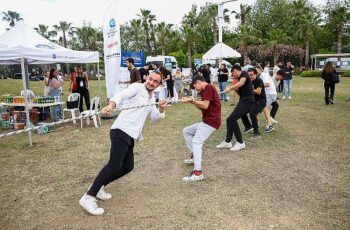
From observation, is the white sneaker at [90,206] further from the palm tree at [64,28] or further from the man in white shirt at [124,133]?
the palm tree at [64,28]

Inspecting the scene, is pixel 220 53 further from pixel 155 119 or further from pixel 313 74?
pixel 313 74

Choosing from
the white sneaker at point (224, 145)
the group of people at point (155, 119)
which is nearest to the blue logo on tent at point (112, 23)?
the group of people at point (155, 119)

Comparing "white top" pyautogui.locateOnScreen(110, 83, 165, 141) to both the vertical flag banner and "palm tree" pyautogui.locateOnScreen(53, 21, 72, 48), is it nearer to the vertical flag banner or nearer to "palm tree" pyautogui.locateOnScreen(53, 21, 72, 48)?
the vertical flag banner

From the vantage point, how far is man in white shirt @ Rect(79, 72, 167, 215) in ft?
12.5

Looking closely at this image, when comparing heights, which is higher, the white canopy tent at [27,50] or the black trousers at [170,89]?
the white canopy tent at [27,50]

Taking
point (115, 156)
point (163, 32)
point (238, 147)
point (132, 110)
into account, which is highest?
point (163, 32)

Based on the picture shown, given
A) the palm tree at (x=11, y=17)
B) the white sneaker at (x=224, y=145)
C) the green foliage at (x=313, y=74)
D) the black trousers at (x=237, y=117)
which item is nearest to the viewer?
the black trousers at (x=237, y=117)

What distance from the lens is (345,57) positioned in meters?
37.1

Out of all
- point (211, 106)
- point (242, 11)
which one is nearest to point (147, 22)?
point (242, 11)

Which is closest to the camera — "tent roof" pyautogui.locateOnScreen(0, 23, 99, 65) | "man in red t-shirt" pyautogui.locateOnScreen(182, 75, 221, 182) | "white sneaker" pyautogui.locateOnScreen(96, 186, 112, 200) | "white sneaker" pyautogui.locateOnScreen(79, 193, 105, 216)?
"white sneaker" pyautogui.locateOnScreen(79, 193, 105, 216)

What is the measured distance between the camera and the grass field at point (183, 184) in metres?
3.82

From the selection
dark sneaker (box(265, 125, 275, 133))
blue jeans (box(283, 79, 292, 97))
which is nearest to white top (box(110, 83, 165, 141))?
dark sneaker (box(265, 125, 275, 133))

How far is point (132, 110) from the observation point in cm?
394

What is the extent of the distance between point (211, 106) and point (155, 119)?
44.9 inches
